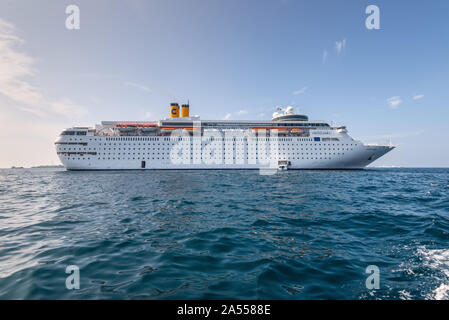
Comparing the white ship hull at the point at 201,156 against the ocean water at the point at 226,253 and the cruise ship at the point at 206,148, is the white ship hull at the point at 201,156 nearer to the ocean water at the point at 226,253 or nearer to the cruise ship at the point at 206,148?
the cruise ship at the point at 206,148

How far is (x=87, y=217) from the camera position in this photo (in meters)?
7.18

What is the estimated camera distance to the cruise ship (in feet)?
124

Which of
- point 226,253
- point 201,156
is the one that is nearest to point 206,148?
point 201,156

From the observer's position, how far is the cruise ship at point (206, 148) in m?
37.9

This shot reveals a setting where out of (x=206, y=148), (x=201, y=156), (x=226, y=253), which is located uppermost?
(x=206, y=148)

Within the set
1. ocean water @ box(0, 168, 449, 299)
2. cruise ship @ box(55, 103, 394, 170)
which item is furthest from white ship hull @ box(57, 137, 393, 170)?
ocean water @ box(0, 168, 449, 299)

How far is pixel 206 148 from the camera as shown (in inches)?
1548

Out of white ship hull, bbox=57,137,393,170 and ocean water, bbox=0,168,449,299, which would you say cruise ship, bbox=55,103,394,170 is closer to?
white ship hull, bbox=57,137,393,170

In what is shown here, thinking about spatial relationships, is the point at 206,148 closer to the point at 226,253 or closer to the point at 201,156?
the point at 201,156

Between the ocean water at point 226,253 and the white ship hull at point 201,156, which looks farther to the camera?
the white ship hull at point 201,156

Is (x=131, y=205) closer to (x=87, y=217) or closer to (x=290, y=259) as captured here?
(x=87, y=217)

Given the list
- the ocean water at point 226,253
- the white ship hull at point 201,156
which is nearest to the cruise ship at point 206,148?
the white ship hull at point 201,156

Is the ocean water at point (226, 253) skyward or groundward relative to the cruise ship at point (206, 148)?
groundward

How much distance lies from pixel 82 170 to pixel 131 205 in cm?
3882
